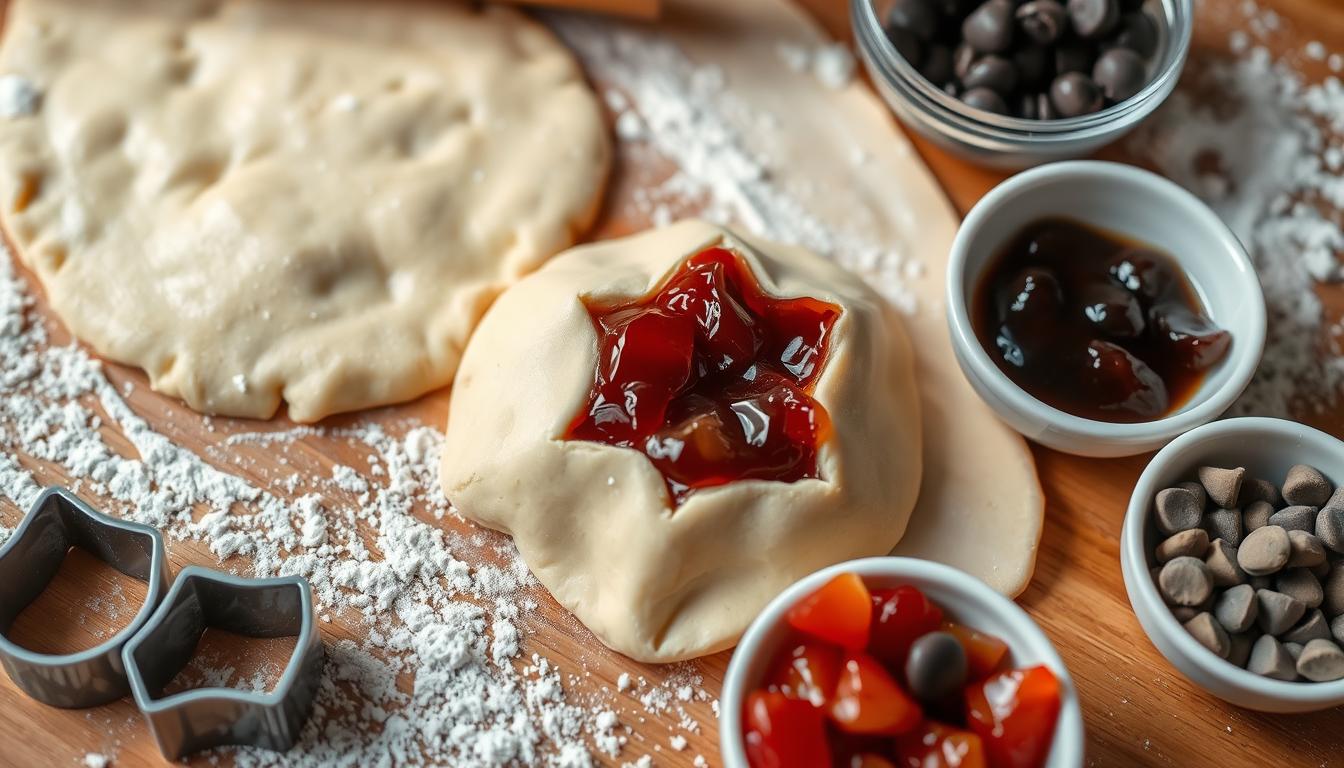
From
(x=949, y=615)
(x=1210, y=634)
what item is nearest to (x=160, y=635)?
(x=949, y=615)

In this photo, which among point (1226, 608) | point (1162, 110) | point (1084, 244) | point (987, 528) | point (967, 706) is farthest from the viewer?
point (1162, 110)

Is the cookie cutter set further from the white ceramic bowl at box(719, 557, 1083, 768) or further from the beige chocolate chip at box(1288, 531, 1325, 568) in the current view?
the beige chocolate chip at box(1288, 531, 1325, 568)

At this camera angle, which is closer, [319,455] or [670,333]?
[670,333]

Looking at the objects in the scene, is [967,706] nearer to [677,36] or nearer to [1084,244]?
[1084,244]

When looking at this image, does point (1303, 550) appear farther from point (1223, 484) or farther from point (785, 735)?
point (785, 735)

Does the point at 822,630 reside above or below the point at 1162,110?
below

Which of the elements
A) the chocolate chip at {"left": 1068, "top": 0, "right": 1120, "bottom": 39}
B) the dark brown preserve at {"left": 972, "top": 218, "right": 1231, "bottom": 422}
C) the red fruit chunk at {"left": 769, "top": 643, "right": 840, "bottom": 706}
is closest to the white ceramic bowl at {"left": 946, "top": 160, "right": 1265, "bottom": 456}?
the dark brown preserve at {"left": 972, "top": 218, "right": 1231, "bottom": 422}

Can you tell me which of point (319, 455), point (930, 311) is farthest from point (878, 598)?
point (319, 455)

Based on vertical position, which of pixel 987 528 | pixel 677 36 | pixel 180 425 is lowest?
pixel 987 528
